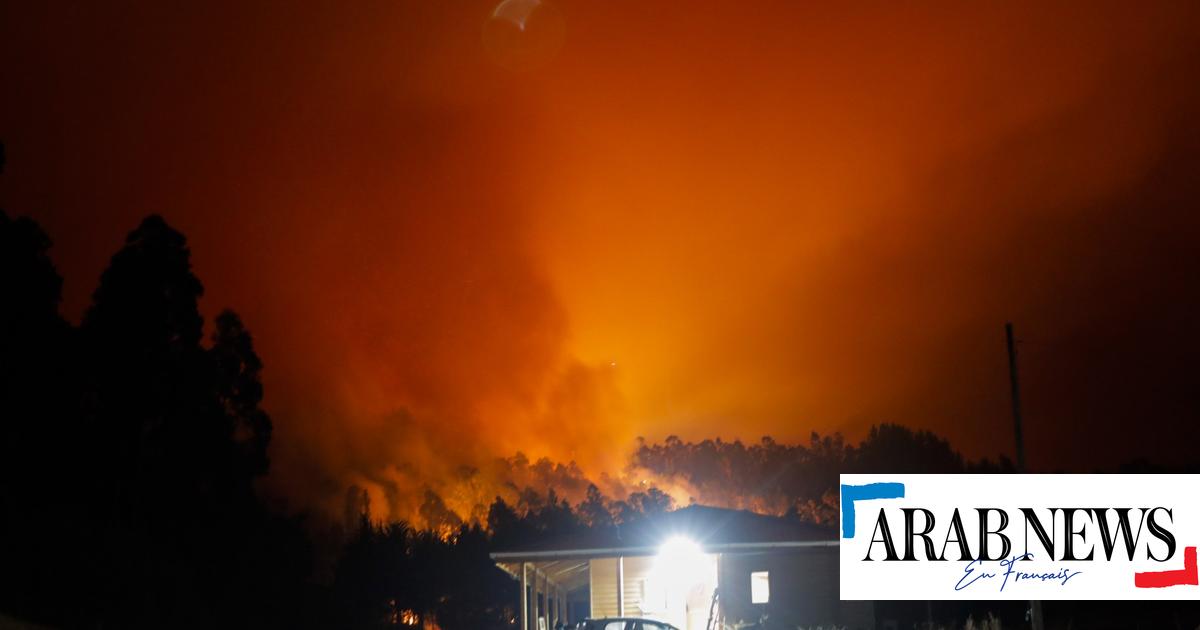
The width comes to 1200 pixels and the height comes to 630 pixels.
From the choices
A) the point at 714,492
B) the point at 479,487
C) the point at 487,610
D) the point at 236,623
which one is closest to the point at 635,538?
the point at 236,623

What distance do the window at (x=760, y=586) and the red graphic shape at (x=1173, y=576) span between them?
48.2 ft

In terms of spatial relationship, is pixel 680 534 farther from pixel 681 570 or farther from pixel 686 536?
pixel 681 570

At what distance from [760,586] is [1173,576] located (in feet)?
49.5

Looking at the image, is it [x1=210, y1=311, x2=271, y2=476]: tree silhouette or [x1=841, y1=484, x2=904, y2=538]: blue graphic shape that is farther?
[x1=210, y1=311, x2=271, y2=476]: tree silhouette

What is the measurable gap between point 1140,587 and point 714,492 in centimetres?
11200

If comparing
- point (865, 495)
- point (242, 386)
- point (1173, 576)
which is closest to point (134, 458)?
point (242, 386)

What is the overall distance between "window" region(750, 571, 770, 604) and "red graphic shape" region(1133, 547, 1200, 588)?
1469cm

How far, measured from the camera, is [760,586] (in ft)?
121

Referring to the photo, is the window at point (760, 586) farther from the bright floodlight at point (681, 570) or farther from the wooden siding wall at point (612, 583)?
the wooden siding wall at point (612, 583)

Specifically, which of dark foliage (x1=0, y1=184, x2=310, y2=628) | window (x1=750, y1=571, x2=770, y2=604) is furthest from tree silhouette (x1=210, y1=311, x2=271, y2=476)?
window (x1=750, y1=571, x2=770, y2=604)

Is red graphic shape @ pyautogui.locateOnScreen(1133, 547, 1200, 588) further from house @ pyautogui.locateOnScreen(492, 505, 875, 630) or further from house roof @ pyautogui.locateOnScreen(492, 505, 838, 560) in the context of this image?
house @ pyautogui.locateOnScreen(492, 505, 875, 630)

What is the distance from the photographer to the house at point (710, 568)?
32625mm

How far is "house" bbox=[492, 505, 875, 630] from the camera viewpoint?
32625 millimetres

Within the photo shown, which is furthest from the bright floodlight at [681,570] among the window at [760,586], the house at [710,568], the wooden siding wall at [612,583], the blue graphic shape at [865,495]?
the blue graphic shape at [865,495]
